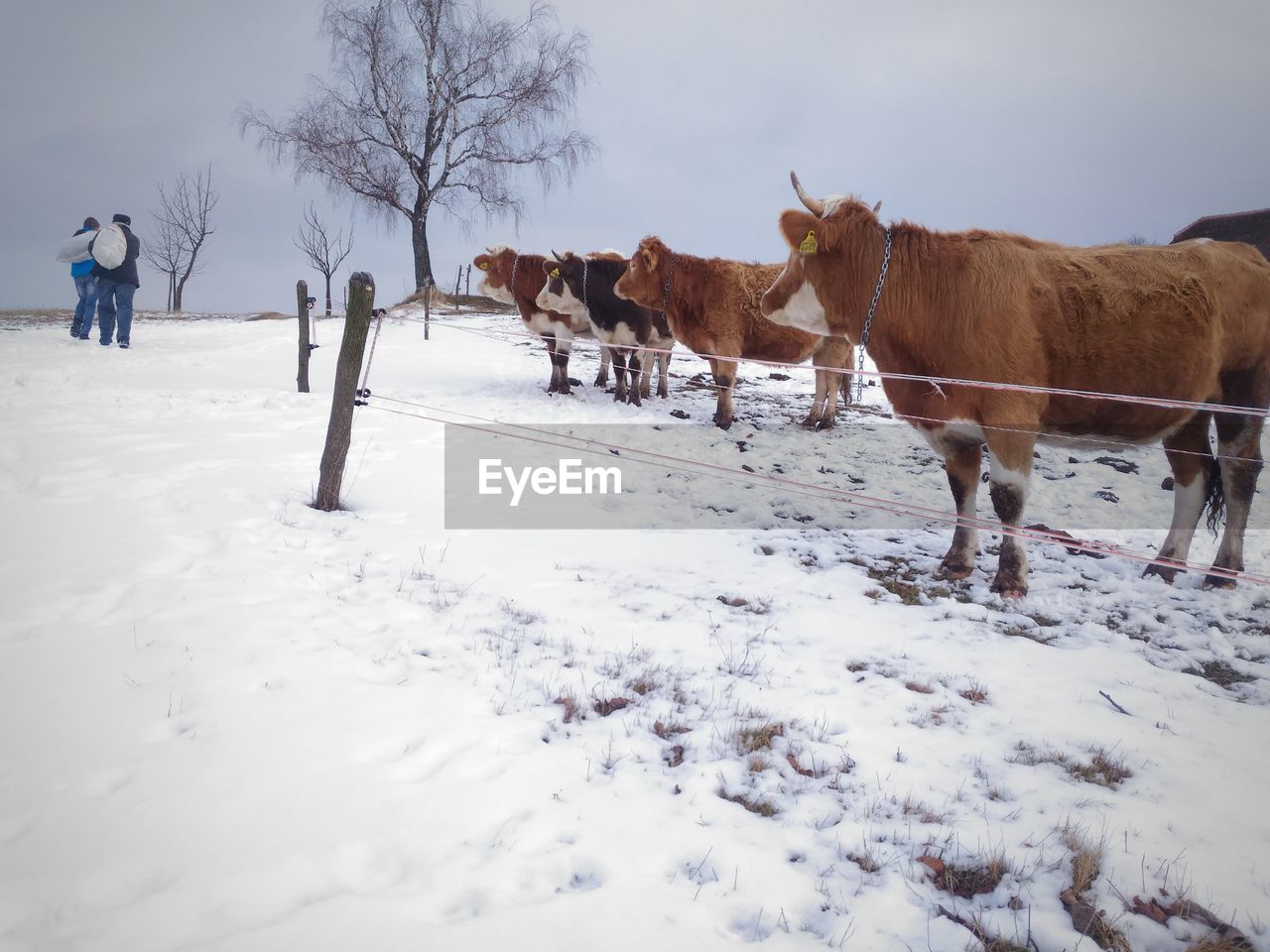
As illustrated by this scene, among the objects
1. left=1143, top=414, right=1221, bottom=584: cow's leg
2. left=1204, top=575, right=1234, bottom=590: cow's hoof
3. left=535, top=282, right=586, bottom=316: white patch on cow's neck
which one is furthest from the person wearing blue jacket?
left=1204, top=575, right=1234, bottom=590: cow's hoof

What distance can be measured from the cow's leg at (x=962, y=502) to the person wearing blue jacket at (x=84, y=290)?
14116 millimetres

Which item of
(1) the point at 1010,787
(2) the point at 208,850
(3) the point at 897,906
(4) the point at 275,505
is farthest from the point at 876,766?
(4) the point at 275,505

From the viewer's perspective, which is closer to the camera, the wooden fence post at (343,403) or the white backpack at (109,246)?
the wooden fence post at (343,403)

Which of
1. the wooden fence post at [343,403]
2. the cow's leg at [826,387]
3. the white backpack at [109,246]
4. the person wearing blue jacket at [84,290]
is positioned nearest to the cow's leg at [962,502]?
the wooden fence post at [343,403]

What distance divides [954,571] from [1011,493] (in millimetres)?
714

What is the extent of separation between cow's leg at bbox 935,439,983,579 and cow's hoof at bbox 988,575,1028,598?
0.27 metres

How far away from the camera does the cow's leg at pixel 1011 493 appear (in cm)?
387

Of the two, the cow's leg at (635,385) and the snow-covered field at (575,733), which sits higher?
the cow's leg at (635,385)

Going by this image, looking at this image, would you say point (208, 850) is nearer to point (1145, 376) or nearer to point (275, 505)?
point (275, 505)

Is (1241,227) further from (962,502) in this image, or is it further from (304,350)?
(304,350)

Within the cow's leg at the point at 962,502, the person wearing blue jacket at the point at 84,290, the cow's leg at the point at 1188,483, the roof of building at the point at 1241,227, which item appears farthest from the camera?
the roof of building at the point at 1241,227

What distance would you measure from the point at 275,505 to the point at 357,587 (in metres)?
1.40

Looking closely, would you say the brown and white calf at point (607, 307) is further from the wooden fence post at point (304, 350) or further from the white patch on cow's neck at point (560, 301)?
the wooden fence post at point (304, 350)

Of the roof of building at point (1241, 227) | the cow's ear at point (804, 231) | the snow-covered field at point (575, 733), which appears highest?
the roof of building at point (1241, 227)
